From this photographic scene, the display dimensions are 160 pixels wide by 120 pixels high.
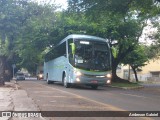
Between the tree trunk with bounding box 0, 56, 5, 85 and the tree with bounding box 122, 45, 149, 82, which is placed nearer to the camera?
the tree trunk with bounding box 0, 56, 5, 85

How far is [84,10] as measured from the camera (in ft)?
75.9

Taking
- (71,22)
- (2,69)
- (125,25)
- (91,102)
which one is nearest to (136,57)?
(125,25)

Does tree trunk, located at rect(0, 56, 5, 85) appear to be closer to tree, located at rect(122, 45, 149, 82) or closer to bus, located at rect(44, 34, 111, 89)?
bus, located at rect(44, 34, 111, 89)

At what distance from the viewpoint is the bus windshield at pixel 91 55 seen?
2386 centimetres

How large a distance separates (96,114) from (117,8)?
13.5 metres

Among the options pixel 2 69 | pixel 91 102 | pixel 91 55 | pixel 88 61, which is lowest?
pixel 91 102

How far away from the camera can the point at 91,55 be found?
23.9 meters

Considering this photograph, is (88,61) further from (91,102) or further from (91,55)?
(91,102)

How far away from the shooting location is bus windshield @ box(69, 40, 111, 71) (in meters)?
23.9

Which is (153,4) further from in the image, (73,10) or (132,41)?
(132,41)

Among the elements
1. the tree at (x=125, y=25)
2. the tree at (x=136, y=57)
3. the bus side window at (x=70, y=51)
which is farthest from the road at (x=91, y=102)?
the tree at (x=136, y=57)

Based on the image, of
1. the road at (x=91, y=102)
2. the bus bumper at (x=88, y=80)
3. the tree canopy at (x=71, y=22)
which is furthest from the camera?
the bus bumper at (x=88, y=80)

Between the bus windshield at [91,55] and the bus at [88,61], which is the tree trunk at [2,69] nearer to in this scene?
the bus at [88,61]

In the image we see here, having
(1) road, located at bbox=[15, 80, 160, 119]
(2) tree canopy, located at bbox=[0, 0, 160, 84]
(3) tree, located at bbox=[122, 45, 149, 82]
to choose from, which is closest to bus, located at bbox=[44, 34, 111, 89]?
(2) tree canopy, located at bbox=[0, 0, 160, 84]
